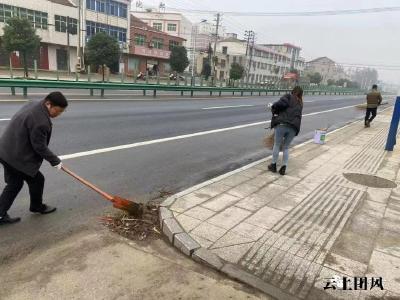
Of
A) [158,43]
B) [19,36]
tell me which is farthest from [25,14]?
[158,43]

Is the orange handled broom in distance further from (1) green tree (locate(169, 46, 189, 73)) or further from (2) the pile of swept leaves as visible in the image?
(1) green tree (locate(169, 46, 189, 73))

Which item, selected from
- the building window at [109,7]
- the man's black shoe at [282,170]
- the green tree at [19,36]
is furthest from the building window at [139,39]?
the man's black shoe at [282,170]

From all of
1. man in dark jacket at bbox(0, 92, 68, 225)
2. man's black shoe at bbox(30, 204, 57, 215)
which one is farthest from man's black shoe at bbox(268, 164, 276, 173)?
man in dark jacket at bbox(0, 92, 68, 225)

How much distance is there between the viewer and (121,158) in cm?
696

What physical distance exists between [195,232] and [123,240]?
0.80 metres

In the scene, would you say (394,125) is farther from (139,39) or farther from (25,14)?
(139,39)

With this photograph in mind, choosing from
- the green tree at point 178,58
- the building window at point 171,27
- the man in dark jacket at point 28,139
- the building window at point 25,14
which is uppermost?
the building window at point 171,27

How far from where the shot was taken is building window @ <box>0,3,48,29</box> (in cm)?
3909

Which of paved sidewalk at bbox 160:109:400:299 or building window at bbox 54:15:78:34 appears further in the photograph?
building window at bbox 54:15:78:34

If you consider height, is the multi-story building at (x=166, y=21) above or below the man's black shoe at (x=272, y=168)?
above

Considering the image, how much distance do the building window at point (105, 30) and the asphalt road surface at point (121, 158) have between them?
126 feet

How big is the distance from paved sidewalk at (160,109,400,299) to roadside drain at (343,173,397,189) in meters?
0.02

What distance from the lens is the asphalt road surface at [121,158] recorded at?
13.7 ft

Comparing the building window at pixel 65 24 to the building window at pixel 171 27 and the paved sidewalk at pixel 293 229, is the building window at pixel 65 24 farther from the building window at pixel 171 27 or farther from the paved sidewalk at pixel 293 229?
the paved sidewalk at pixel 293 229
